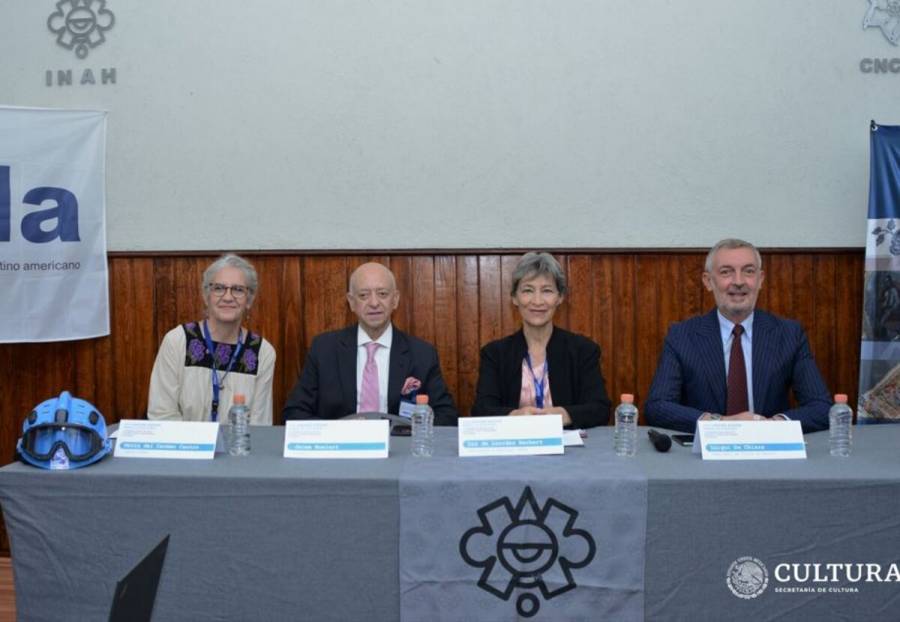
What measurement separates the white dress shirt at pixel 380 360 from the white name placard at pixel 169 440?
93 centimetres

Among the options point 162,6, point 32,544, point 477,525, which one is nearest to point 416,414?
point 477,525

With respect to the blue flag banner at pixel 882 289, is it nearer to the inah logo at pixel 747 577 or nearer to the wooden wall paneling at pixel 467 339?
the wooden wall paneling at pixel 467 339

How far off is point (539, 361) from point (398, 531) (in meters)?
1.18

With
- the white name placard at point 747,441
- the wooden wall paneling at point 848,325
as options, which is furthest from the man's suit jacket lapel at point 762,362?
the wooden wall paneling at point 848,325

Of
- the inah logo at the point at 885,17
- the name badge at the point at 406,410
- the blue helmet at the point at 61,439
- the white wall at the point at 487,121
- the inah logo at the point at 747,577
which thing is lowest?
the inah logo at the point at 747,577

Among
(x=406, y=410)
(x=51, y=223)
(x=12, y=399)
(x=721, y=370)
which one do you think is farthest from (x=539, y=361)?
(x=12, y=399)

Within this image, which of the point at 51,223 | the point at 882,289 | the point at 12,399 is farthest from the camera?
the point at 12,399

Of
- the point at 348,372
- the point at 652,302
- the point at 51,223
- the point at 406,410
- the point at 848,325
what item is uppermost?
the point at 51,223

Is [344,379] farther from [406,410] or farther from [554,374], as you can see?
[554,374]

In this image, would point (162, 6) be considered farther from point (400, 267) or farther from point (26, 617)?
point (26, 617)

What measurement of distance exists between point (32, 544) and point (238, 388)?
111cm

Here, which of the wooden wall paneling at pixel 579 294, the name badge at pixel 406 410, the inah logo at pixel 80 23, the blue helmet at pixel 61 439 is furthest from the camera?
the inah logo at pixel 80 23

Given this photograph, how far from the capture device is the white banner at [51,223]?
3469 mm

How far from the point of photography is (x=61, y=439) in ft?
6.42
